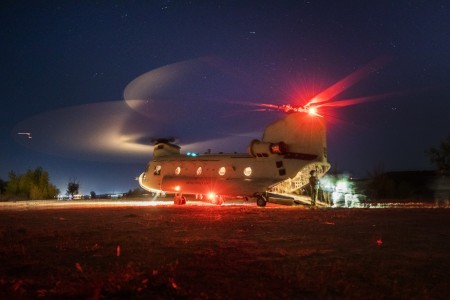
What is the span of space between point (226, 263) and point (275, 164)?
822 inches

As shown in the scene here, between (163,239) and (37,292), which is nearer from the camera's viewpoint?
(37,292)

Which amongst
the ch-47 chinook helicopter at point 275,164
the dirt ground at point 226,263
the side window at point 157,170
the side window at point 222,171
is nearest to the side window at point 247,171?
the ch-47 chinook helicopter at point 275,164

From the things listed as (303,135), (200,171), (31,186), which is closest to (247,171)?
(200,171)

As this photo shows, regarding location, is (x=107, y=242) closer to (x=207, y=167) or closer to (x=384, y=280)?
(x=384, y=280)

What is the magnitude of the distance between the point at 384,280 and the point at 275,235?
575 centimetres

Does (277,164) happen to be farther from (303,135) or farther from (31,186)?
(31,186)

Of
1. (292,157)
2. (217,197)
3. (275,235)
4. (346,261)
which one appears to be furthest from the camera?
(217,197)

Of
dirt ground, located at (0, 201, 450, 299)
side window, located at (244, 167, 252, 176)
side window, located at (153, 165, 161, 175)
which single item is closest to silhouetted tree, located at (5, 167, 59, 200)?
side window, located at (153, 165, 161, 175)

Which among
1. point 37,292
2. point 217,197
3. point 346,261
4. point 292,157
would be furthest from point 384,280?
point 217,197

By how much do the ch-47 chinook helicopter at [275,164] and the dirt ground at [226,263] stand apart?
1451cm

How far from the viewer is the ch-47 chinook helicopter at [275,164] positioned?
2839 centimetres

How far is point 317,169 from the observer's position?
29312 millimetres

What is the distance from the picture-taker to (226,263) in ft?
26.7

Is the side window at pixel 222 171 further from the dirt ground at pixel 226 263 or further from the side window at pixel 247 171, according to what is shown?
the dirt ground at pixel 226 263
